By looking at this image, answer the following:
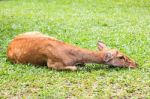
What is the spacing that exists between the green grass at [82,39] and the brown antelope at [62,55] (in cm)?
15

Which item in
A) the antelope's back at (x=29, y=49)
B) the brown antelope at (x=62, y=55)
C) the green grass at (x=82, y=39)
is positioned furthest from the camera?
the antelope's back at (x=29, y=49)

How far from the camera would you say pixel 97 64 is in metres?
9.16

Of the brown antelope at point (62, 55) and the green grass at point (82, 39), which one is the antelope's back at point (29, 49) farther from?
the green grass at point (82, 39)

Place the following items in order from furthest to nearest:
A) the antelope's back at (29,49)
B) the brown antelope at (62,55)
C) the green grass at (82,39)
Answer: the antelope's back at (29,49)
the brown antelope at (62,55)
the green grass at (82,39)

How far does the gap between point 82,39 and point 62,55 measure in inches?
136

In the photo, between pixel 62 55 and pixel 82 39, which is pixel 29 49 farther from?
pixel 82 39

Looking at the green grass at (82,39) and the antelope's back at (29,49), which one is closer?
the green grass at (82,39)

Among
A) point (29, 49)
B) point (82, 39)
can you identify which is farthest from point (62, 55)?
point (82, 39)

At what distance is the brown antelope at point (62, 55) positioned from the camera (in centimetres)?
869

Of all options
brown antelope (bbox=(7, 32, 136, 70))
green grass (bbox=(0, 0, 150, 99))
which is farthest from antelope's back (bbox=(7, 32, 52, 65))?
green grass (bbox=(0, 0, 150, 99))

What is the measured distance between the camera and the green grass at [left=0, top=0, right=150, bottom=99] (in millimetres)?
7638

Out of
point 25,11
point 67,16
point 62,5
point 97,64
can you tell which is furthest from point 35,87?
point 62,5

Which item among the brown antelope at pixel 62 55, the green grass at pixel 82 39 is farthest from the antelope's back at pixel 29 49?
the green grass at pixel 82 39

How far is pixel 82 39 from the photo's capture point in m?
12.1
